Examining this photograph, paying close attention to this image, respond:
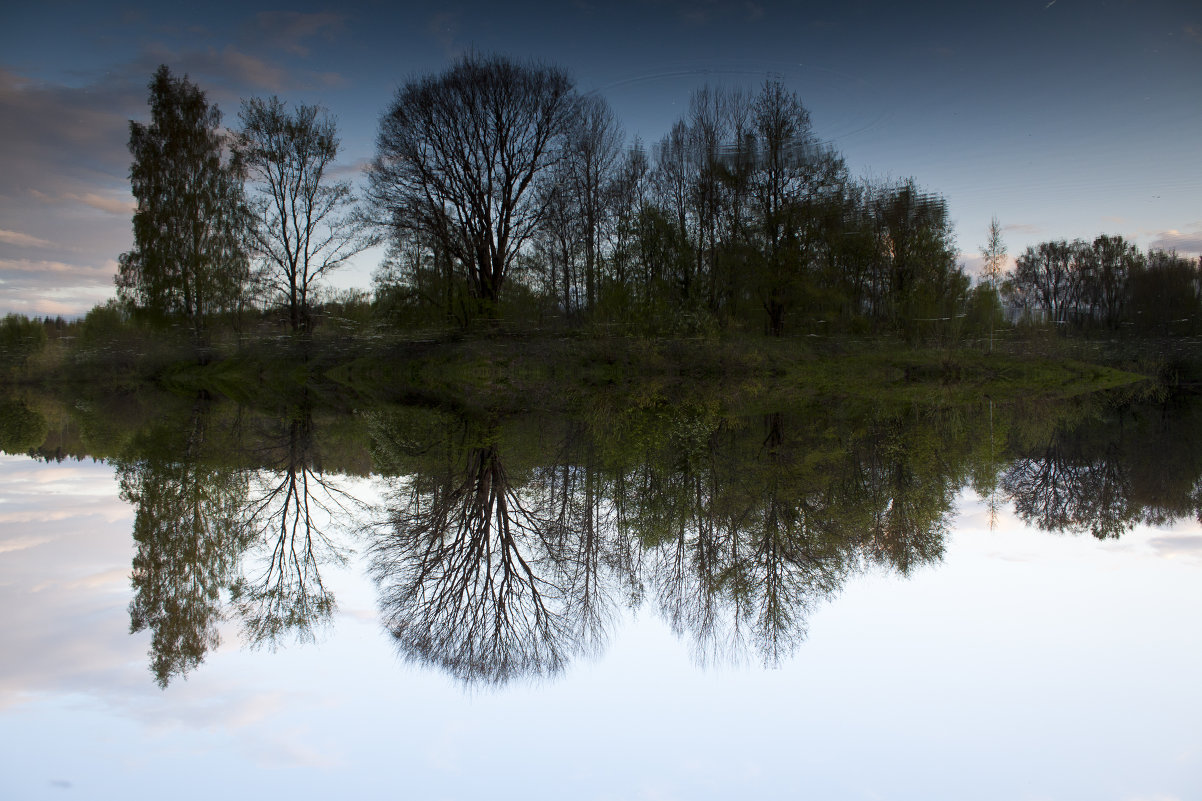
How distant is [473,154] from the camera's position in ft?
78.2

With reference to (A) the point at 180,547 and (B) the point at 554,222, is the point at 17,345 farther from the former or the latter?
(A) the point at 180,547

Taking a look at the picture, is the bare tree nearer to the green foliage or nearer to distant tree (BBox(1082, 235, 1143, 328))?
distant tree (BBox(1082, 235, 1143, 328))

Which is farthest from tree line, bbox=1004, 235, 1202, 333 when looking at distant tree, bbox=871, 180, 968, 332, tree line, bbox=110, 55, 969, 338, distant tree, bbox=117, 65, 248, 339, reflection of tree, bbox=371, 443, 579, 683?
distant tree, bbox=117, 65, 248, 339

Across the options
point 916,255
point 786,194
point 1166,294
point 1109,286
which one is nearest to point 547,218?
point 786,194

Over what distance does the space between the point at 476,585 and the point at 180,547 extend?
238 cm

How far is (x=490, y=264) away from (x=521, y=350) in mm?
5404

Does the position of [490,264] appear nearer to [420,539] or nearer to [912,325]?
[912,325]

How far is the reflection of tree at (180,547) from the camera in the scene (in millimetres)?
3945

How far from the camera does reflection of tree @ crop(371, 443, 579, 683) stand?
167 inches

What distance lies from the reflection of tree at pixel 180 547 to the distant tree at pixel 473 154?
52.4 feet

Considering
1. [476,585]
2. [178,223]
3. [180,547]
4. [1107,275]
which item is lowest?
[476,585]

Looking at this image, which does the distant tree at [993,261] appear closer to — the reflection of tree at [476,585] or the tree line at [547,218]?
the tree line at [547,218]

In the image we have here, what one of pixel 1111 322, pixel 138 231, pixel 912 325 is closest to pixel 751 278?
pixel 912 325

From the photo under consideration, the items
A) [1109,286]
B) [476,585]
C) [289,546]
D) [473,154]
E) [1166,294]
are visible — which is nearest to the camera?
[476,585]
